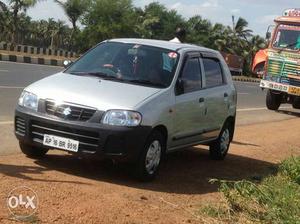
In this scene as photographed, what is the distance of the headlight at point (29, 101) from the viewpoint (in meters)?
6.79

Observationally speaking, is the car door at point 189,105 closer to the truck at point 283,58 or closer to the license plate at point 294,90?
the truck at point 283,58

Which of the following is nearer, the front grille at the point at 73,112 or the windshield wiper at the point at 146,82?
the front grille at the point at 73,112

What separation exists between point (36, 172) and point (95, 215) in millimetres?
1625

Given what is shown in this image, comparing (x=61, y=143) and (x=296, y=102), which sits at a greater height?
(x=61, y=143)

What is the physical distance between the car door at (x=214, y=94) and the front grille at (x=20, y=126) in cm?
259

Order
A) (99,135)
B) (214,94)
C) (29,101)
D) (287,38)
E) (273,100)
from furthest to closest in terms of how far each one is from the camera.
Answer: (273,100) → (287,38) → (214,94) → (29,101) → (99,135)

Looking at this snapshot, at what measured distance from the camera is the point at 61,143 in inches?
259

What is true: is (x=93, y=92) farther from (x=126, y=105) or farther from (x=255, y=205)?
(x=255, y=205)


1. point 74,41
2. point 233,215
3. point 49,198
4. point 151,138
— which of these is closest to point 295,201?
point 233,215

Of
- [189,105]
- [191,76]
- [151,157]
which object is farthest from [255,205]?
[191,76]

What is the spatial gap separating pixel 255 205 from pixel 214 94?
2735 millimetres

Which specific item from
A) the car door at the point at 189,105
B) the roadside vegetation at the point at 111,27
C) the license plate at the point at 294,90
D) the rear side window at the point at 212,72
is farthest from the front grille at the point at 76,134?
the roadside vegetation at the point at 111,27

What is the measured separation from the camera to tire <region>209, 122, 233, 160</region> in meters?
9.13

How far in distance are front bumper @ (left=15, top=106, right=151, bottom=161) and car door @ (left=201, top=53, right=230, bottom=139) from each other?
2011 millimetres
